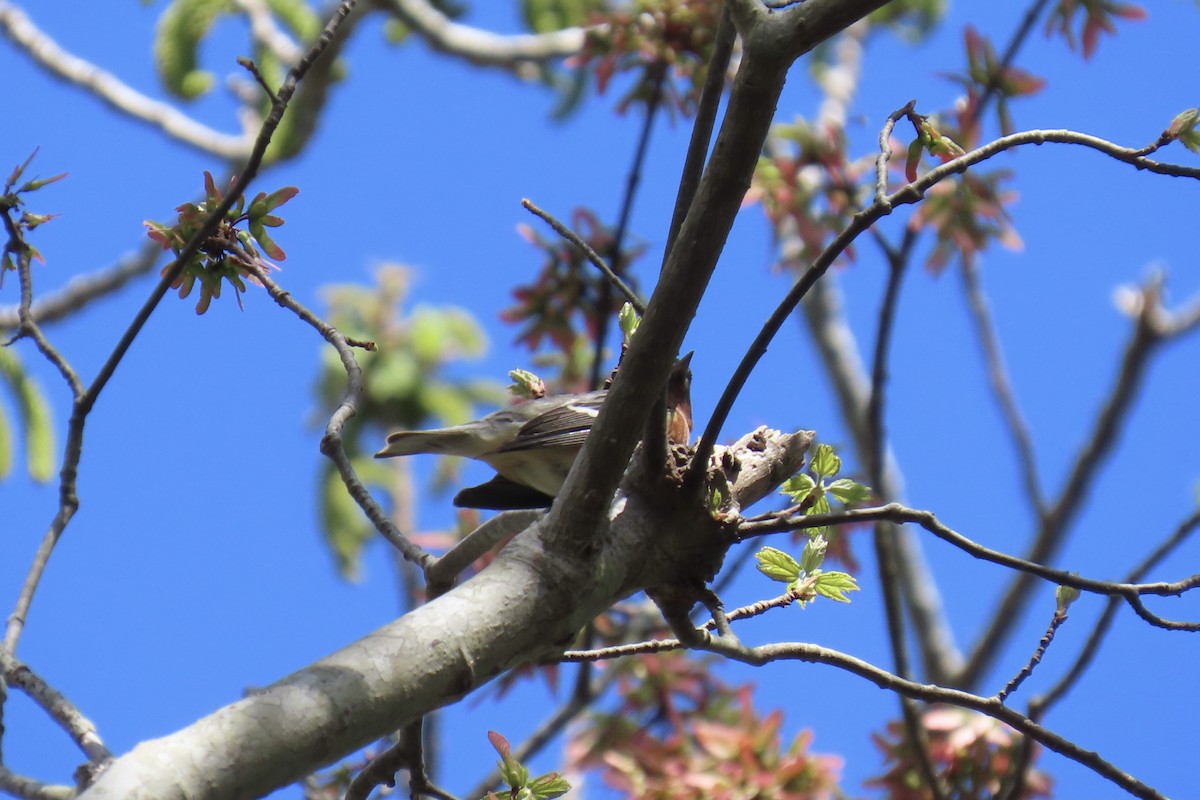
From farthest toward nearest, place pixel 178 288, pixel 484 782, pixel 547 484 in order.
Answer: pixel 484 782
pixel 547 484
pixel 178 288

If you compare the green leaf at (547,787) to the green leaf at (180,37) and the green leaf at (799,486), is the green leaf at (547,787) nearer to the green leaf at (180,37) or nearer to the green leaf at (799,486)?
the green leaf at (799,486)

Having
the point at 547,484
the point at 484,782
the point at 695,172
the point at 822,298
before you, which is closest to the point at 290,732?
the point at 695,172

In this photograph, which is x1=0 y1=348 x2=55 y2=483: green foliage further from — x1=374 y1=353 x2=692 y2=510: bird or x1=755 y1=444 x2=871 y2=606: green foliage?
x1=755 y1=444 x2=871 y2=606: green foliage

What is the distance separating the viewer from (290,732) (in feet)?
4.87

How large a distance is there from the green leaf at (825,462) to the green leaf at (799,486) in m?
0.03

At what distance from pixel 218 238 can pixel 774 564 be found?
4.08 feet

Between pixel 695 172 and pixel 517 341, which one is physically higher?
pixel 517 341

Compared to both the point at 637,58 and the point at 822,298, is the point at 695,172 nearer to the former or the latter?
the point at 637,58

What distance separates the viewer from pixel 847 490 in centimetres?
228

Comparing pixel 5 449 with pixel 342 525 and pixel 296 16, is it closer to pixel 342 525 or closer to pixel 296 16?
pixel 296 16

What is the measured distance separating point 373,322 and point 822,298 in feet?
17.7

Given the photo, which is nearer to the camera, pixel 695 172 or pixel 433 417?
pixel 695 172

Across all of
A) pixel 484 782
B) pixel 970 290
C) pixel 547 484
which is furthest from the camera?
pixel 970 290

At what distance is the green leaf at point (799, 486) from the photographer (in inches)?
89.1
